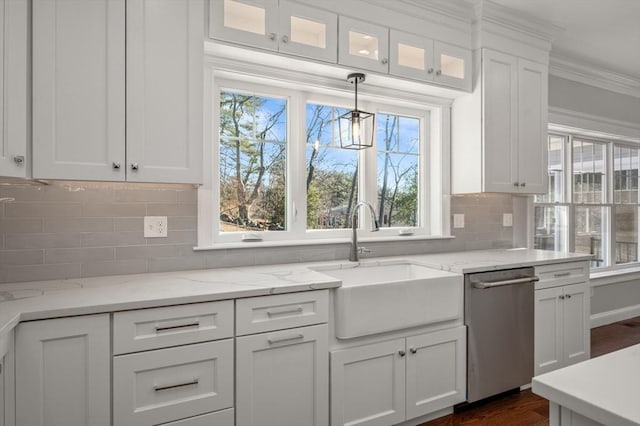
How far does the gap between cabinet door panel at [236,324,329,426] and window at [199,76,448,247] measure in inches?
32.0

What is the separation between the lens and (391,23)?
246 centimetres

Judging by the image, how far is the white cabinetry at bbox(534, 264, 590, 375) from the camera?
2.63 meters

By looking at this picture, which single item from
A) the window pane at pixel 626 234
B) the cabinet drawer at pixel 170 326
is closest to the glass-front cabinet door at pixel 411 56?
the cabinet drawer at pixel 170 326

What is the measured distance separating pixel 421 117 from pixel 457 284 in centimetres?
148

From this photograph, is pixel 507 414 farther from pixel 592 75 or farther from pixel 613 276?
pixel 592 75

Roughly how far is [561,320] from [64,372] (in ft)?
9.84

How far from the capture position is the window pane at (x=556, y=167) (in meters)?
3.90

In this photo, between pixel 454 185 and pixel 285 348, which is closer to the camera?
pixel 285 348

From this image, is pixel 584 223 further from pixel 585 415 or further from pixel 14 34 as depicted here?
pixel 14 34

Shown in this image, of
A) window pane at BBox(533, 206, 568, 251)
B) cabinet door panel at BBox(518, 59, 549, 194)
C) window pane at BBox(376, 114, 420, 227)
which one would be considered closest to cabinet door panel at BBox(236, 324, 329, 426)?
window pane at BBox(376, 114, 420, 227)

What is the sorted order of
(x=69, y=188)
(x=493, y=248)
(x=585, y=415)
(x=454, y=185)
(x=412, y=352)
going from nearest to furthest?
(x=585, y=415) < (x=69, y=188) < (x=412, y=352) < (x=454, y=185) < (x=493, y=248)

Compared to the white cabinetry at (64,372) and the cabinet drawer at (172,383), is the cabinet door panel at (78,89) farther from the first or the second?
the cabinet drawer at (172,383)

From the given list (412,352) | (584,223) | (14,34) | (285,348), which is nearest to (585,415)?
(285,348)

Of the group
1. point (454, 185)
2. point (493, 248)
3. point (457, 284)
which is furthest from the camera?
point (493, 248)
